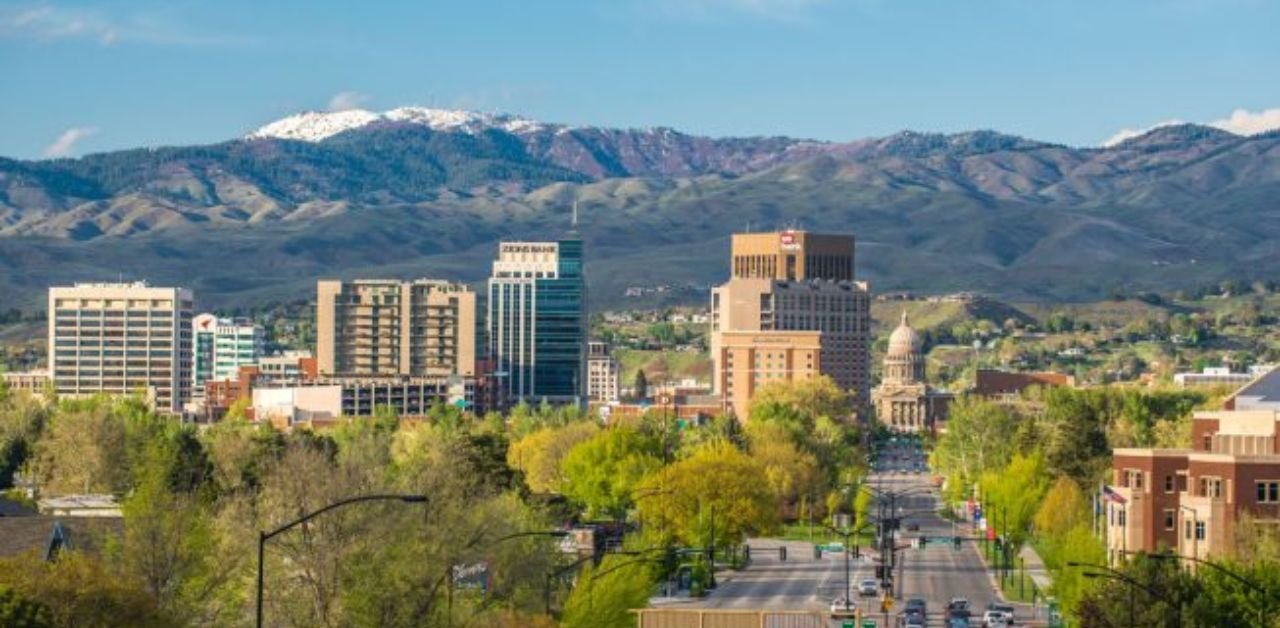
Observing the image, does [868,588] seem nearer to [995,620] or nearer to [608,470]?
[995,620]

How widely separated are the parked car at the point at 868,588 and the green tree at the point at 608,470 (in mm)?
38770

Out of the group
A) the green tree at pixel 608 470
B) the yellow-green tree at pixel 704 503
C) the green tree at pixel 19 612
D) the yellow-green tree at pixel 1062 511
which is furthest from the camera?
the green tree at pixel 608 470

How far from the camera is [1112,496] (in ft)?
457

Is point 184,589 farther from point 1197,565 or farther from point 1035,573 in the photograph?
point 1035,573

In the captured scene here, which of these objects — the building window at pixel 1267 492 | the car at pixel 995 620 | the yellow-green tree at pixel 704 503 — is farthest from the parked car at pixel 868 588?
the yellow-green tree at pixel 704 503

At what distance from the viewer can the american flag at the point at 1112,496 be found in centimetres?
13488

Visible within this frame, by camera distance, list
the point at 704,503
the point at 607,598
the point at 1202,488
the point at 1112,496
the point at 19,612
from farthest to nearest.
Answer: the point at 704,503, the point at 1112,496, the point at 1202,488, the point at 607,598, the point at 19,612

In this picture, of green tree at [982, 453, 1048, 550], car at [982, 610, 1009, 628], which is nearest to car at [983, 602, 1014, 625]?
car at [982, 610, 1009, 628]

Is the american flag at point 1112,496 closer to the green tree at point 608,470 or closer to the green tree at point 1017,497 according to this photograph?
the green tree at point 1017,497

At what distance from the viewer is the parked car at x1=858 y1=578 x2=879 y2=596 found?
127 metres

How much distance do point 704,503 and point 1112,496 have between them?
941 inches

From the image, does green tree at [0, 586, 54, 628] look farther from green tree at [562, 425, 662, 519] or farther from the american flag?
green tree at [562, 425, 662, 519]

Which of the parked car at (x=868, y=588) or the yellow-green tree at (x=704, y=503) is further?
the yellow-green tree at (x=704, y=503)

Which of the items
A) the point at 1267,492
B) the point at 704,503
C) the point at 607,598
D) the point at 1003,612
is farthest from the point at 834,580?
the point at 607,598
